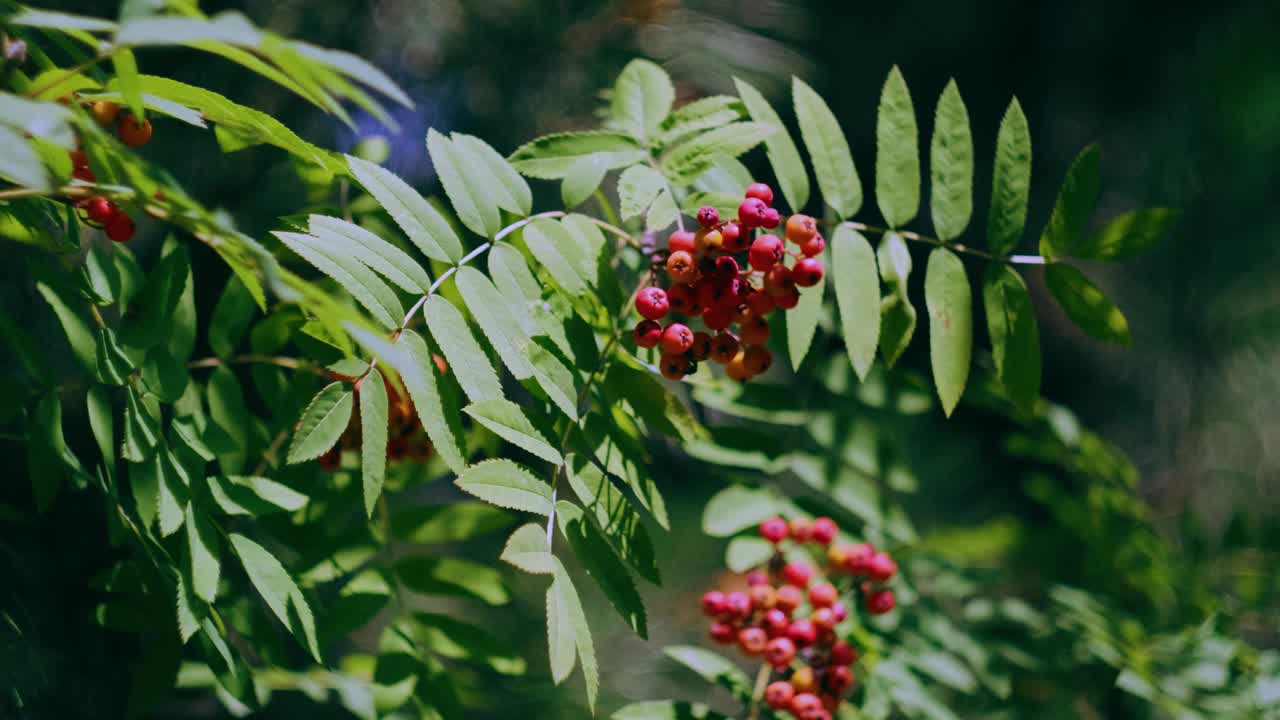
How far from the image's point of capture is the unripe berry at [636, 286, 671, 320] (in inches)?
29.5

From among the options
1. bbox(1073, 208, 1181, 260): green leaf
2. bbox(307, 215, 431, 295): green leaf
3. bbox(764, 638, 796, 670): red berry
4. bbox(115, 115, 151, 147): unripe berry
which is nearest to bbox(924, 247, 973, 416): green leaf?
bbox(1073, 208, 1181, 260): green leaf

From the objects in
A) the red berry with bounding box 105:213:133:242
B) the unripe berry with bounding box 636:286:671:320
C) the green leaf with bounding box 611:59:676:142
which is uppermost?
the green leaf with bounding box 611:59:676:142

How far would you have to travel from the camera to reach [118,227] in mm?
754

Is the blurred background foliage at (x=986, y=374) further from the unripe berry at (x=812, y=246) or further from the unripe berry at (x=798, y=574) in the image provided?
the unripe berry at (x=812, y=246)

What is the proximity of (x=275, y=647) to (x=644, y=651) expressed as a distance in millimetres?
1249

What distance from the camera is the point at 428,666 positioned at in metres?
0.87

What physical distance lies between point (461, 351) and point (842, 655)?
0.55 m

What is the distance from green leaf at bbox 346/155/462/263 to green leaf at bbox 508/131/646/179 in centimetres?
11

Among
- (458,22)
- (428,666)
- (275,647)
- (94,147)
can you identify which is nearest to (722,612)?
(428,666)

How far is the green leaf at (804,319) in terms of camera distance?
78 centimetres

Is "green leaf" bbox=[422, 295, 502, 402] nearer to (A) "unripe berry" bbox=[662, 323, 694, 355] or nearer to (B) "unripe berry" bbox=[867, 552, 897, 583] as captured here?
(A) "unripe berry" bbox=[662, 323, 694, 355]

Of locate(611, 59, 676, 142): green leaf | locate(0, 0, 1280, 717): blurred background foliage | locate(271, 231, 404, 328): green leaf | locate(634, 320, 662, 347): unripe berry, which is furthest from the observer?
locate(0, 0, 1280, 717): blurred background foliage

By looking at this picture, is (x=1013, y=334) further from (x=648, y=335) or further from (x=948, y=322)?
(x=648, y=335)

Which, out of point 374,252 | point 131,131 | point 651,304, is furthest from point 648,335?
point 131,131
